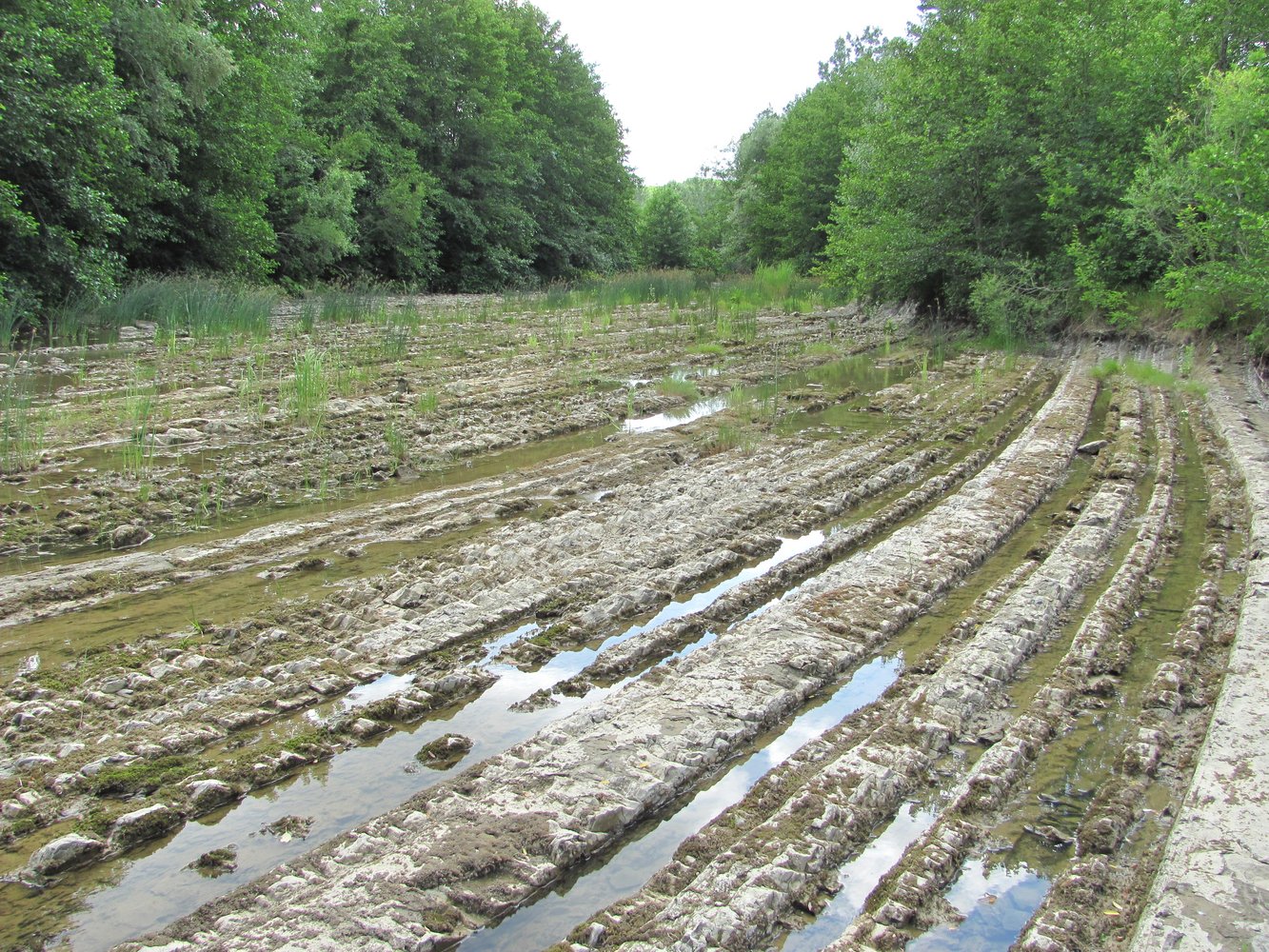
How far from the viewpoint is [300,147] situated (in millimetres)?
24422

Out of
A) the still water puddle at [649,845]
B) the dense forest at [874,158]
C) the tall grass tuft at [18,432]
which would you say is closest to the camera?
the still water puddle at [649,845]

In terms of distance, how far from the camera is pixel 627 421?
397 inches

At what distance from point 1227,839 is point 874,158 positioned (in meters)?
18.4

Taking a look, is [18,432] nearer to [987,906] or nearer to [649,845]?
[649,845]

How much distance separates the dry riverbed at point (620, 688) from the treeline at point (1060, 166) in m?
6.20

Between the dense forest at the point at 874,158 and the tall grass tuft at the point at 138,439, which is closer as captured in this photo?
the tall grass tuft at the point at 138,439

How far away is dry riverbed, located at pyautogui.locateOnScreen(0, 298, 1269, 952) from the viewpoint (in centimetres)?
275

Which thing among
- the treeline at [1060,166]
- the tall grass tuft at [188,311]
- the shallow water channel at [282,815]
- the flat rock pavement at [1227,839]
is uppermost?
the treeline at [1060,166]

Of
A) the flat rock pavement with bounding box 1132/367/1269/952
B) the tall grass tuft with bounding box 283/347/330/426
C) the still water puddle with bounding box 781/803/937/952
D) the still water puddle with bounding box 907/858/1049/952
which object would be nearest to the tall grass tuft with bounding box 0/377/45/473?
the tall grass tuft with bounding box 283/347/330/426

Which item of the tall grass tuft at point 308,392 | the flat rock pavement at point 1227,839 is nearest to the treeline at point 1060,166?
the flat rock pavement at point 1227,839

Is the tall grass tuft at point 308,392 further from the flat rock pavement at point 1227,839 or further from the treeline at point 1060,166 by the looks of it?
the treeline at point 1060,166

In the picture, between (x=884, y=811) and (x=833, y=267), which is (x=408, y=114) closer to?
(x=833, y=267)

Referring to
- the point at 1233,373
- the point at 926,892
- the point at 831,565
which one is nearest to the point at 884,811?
the point at 926,892

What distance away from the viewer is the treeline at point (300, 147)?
43.7ft
